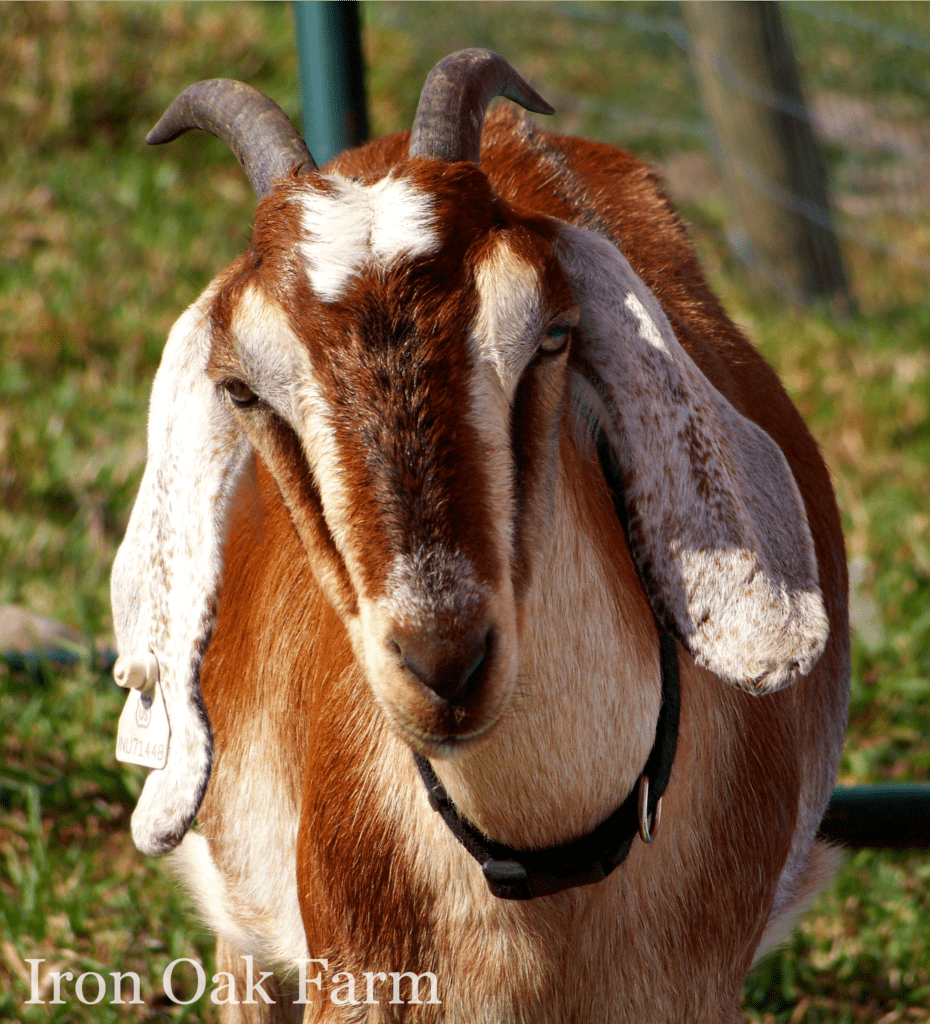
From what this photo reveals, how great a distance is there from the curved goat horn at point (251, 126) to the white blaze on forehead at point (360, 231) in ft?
0.56

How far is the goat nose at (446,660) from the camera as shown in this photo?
4.87 feet

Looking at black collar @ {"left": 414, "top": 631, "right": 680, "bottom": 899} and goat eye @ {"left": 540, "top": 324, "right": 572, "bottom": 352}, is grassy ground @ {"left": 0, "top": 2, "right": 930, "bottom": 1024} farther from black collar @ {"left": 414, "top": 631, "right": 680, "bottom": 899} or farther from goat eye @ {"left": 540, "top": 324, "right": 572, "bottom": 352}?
goat eye @ {"left": 540, "top": 324, "right": 572, "bottom": 352}

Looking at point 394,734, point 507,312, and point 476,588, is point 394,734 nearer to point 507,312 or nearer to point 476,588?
point 476,588

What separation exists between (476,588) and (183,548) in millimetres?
601

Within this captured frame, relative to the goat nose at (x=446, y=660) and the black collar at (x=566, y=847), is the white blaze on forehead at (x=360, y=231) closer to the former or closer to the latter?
the goat nose at (x=446, y=660)

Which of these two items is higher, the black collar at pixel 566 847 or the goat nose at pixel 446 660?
the goat nose at pixel 446 660

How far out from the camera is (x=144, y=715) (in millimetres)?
2027

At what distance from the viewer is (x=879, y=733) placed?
3520 millimetres

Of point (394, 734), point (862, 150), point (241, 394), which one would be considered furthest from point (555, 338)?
point (862, 150)

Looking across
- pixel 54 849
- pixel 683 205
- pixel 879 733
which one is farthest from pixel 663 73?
pixel 54 849

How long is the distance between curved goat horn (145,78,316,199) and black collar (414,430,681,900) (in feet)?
1.97

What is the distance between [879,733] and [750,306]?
10.0ft

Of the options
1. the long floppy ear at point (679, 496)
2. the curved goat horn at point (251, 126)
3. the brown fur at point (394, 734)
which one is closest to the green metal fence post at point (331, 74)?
the brown fur at point (394, 734)

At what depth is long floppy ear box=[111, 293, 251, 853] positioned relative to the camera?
1896mm
